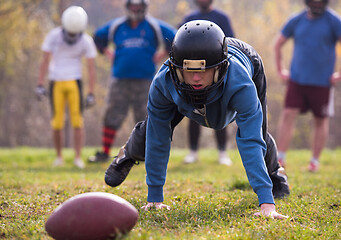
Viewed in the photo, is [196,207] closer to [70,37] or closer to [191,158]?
[191,158]

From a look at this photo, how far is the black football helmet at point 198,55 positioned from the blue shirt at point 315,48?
4.62m

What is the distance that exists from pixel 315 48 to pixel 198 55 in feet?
16.4

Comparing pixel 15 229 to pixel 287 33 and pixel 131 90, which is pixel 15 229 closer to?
pixel 131 90

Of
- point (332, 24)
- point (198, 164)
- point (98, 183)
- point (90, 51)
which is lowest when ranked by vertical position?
point (198, 164)

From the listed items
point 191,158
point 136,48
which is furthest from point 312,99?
point 136,48

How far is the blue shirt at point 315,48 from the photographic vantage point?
744 centimetres

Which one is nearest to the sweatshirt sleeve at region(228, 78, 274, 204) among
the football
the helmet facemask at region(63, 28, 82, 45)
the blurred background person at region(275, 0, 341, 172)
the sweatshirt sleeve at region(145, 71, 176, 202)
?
the sweatshirt sleeve at region(145, 71, 176, 202)

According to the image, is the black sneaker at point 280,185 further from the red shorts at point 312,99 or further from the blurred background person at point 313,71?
the red shorts at point 312,99

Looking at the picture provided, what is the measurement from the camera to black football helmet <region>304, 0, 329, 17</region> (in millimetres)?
7328

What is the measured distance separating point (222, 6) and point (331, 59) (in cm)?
1770

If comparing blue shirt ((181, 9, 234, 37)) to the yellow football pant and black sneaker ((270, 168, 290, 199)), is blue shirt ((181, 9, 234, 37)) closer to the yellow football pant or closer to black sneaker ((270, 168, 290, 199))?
the yellow football pant

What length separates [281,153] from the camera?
7.50m

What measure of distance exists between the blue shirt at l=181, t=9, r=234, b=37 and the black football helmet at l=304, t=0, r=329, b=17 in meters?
1.33

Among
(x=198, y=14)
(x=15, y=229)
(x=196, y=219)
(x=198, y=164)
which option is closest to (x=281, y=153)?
(x=198, y=164)
